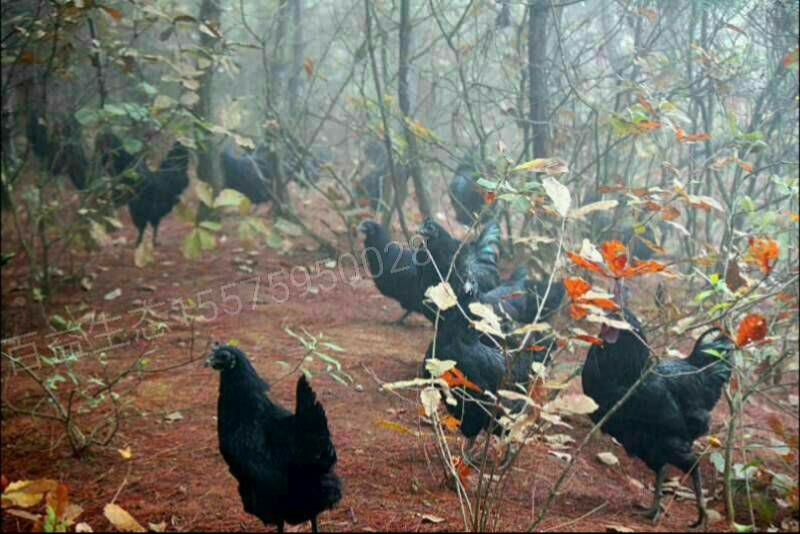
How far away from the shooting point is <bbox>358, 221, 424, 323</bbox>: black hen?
20.9ft

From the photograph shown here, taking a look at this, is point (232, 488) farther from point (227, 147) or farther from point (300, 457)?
point (227, 147)

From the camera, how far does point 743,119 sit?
6.15m

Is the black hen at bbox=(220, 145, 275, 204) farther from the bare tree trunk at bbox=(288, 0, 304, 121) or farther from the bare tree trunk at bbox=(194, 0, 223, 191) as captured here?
the bare tree trunk at bbox=(288, 0, 304, 121)

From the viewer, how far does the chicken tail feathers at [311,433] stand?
3232mm

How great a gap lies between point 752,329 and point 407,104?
4.30m

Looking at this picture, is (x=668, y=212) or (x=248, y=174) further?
(x=248, y=174)

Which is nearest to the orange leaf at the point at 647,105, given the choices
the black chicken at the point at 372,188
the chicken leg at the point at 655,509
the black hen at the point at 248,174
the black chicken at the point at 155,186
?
the chicken leg at the point at 655,509

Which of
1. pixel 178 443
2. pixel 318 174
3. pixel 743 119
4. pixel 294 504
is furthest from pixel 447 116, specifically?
pixel 294 504

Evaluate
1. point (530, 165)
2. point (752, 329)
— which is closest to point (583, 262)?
point (530, 165)

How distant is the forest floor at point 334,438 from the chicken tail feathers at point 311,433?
345mm

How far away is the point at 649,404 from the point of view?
426 centimetres

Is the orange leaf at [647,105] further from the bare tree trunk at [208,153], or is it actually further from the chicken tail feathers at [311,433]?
the bare tree trunk at [208,153]

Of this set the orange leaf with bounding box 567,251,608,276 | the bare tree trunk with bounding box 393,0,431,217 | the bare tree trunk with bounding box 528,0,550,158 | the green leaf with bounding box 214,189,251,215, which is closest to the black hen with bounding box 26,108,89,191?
the bare tree trunk with bounding box 393,0,431,217

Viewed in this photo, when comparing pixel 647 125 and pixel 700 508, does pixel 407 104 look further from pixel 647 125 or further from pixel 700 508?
pixel 700 508
